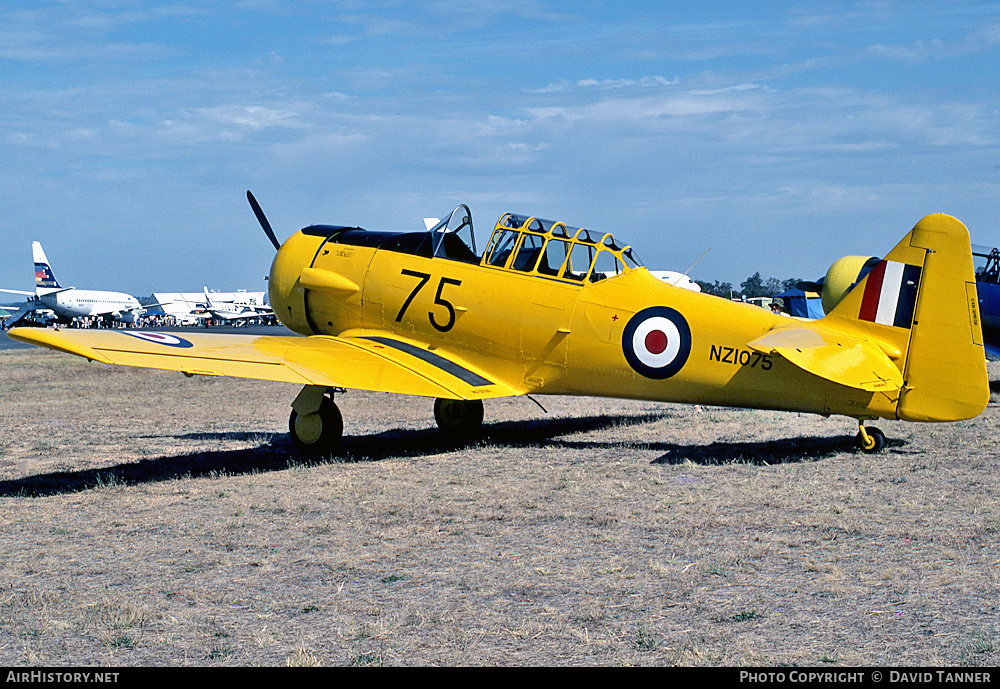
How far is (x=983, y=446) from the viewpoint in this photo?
883 cm

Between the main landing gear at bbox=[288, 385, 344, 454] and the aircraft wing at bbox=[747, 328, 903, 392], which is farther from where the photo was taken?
the main landing gear at bbox=[288, 385, 344, 454]

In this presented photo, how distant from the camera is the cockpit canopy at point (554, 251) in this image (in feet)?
31.3

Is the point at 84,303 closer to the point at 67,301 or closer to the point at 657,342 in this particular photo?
the point at 67,301

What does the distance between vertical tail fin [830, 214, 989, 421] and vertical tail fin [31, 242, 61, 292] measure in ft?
286

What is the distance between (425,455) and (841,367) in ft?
13.5

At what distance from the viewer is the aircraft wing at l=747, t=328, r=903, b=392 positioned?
7582mm

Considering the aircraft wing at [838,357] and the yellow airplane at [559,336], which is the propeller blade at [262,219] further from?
the aircraft wing at [838,357]

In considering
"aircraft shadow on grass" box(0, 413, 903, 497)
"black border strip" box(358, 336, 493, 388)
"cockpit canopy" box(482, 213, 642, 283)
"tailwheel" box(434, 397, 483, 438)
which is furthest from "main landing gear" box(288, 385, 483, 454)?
"cockpit canopy" box(482, 213, 642, 283)

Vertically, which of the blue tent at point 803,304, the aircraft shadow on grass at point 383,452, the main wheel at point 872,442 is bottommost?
the aircraft shadow on grass at point 383,452

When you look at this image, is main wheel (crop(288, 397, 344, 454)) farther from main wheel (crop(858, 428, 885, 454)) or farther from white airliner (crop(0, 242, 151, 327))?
white airliner (crop(0, 242, 151, 327))

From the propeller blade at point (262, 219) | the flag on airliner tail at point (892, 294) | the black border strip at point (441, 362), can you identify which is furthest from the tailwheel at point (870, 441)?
the propeller blade at point (262, 219)

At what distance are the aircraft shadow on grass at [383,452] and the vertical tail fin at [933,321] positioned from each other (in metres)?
1.06
